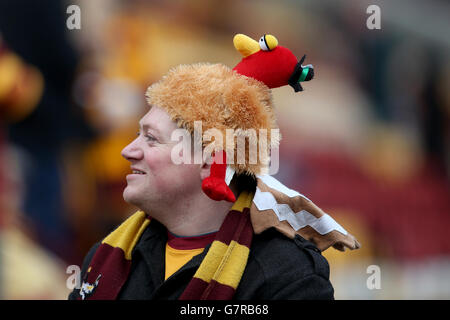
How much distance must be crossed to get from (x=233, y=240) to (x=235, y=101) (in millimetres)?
442

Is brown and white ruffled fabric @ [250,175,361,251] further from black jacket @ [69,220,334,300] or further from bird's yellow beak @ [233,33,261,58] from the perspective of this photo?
bird's yellow beak @ [233,33,261,58]

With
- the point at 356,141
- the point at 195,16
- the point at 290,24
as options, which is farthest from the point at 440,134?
the point at 195,16

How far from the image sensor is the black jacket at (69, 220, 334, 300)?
1734 millimetres

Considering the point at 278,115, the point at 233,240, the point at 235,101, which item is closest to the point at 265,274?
the point at 233,240

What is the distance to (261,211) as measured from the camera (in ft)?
6.14

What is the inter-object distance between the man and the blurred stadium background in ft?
5.79

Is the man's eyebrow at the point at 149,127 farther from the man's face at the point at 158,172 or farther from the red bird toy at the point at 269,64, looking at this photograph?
the red bird toy at the point at 269,64

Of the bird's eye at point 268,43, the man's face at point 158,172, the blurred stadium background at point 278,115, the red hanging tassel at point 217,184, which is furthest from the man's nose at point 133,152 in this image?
the blurred stadium background at point 278,115

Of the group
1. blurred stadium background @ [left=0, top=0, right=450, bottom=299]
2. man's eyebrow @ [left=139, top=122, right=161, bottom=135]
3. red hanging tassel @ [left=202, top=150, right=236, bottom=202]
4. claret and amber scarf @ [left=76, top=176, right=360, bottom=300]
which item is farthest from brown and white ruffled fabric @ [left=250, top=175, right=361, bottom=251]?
blurred stadium background @ [left=0, top=0, right=450, bottom=299]

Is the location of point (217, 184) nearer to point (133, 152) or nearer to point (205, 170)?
point (205, 170)

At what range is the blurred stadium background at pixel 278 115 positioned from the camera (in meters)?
3.58

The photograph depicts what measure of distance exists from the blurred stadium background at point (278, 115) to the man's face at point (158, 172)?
1868 millimetres

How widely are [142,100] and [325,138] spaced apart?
1.43 m
